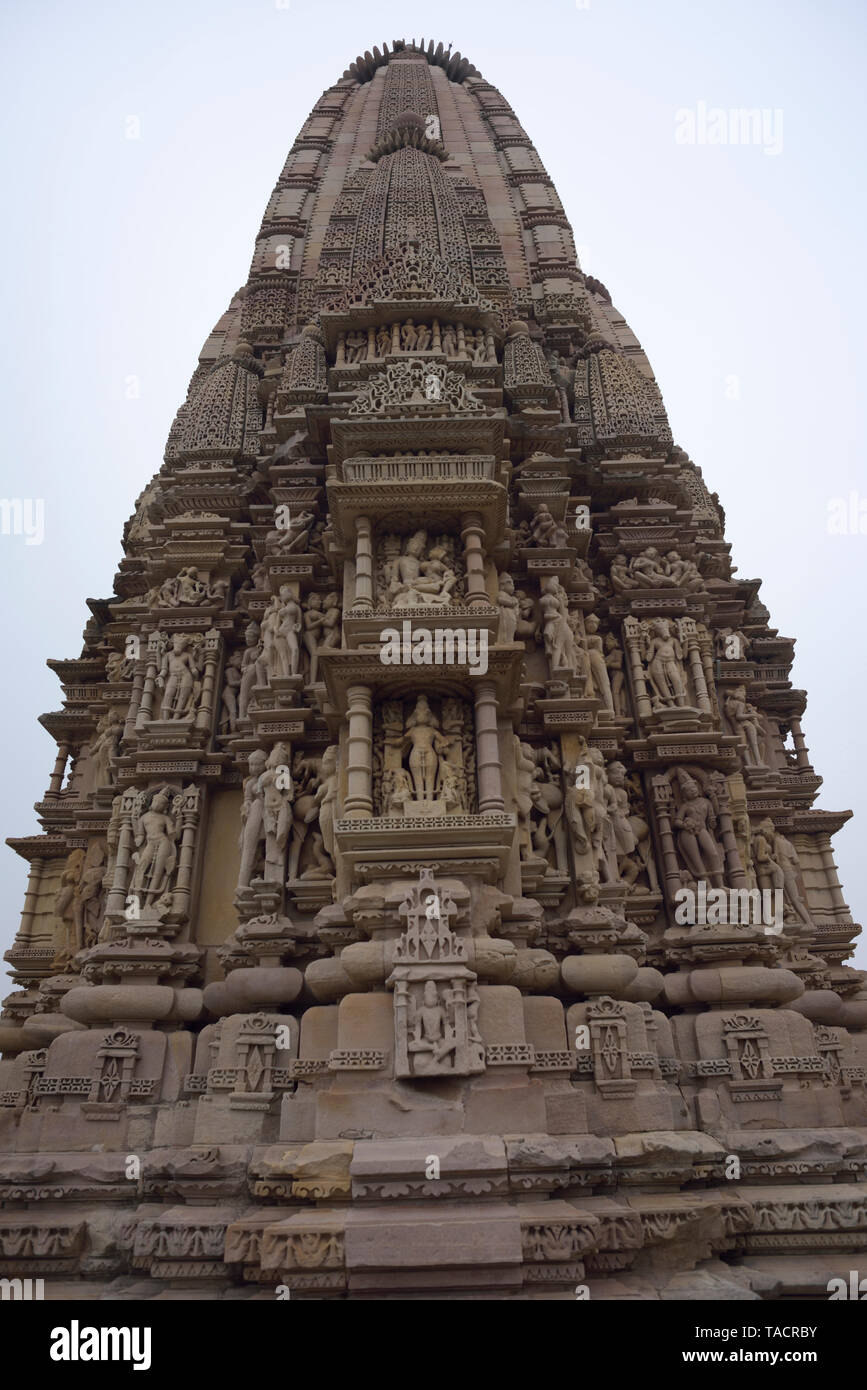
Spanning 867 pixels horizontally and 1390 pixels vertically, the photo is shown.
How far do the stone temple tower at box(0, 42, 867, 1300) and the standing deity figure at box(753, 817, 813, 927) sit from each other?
9 cm

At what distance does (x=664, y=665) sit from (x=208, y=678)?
22.4ft

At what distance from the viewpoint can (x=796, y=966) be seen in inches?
507

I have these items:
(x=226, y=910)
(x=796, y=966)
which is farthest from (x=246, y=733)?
(x=796, y=966)

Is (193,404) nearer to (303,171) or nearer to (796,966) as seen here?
(303,171)

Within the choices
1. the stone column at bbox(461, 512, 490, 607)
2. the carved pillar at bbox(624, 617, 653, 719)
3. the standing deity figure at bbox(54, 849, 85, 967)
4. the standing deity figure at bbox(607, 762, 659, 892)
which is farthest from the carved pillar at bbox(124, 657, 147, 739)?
the carved pillar at bbox(624, 617, 653, 719)

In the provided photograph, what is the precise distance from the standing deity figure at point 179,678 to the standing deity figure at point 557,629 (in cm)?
516

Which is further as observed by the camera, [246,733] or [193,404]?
[193,404]

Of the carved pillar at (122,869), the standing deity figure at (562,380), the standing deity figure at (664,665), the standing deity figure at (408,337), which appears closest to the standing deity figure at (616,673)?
the standing deity figure at (664,665)

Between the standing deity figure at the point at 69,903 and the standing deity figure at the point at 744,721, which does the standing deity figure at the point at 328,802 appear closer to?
the standing deity figure at the point at 69,903

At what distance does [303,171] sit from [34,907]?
18.9 m

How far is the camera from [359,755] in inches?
365

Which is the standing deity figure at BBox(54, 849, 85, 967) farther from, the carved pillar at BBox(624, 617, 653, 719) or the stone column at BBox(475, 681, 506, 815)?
the carved pillar at BBox(624, 617, 653, 719)

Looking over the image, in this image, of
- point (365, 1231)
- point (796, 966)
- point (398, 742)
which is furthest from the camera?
point (796, 966)

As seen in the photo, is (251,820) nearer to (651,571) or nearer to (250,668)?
(250,668)
